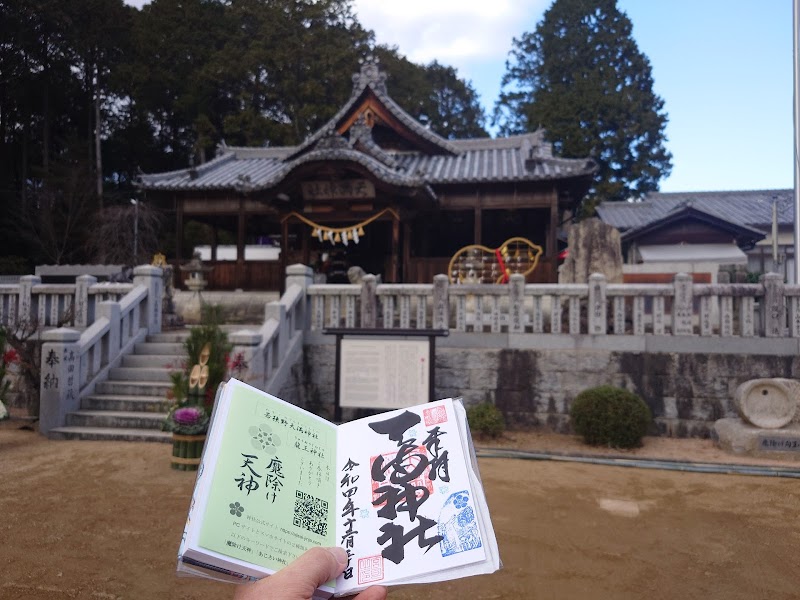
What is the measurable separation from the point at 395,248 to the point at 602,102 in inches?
977

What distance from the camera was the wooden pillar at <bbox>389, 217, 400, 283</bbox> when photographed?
1512cm

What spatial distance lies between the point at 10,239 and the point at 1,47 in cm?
988

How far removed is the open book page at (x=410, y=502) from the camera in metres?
1.49

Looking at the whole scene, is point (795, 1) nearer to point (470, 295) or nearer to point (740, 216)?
point (470, 295)

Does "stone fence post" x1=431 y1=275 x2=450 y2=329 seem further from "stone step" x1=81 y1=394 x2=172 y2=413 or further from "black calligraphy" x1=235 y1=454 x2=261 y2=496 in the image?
"black calligraphy" x1=235 y1=454 x2=261 y2=496

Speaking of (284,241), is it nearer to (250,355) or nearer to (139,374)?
(139,374)

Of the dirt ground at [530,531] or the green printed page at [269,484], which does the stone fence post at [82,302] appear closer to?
the dirt ground at [530,531]

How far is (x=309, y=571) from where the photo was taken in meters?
1.41

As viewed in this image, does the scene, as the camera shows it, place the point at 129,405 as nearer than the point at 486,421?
No

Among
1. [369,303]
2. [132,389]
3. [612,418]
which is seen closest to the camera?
[612,418]

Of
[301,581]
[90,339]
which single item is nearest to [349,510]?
[301,581]

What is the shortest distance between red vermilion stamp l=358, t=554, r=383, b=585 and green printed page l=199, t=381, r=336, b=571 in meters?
0.10

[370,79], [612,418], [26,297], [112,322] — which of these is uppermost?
[370,79]

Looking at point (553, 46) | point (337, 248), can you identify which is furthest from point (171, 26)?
point (553, 46)
